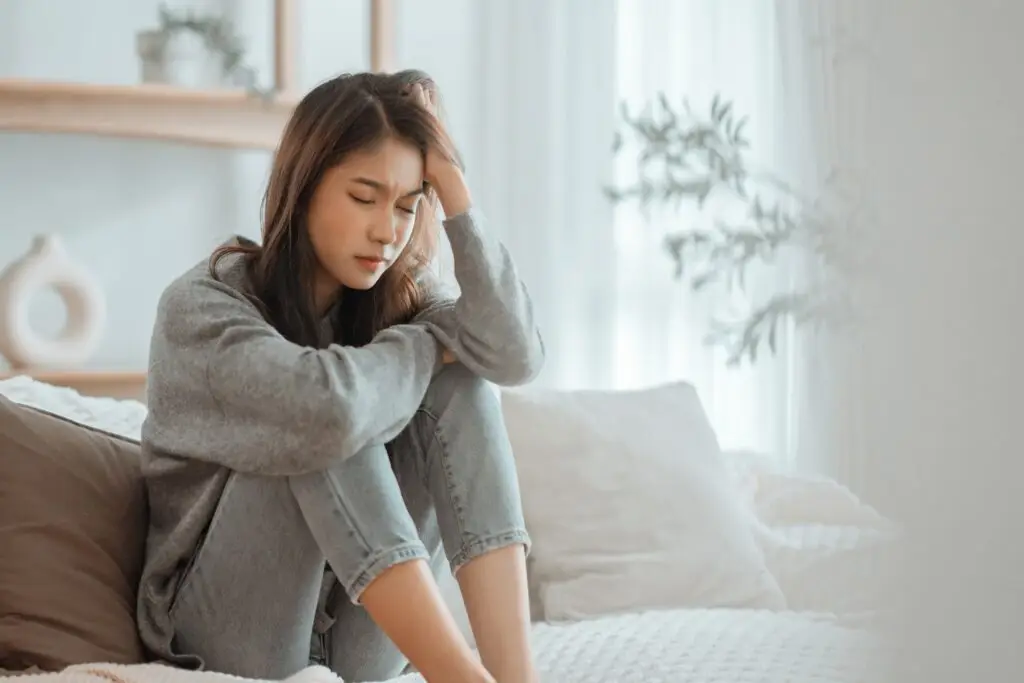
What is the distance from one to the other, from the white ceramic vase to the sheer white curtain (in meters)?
0.99

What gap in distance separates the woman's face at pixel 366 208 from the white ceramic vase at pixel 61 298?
1039 millimetres

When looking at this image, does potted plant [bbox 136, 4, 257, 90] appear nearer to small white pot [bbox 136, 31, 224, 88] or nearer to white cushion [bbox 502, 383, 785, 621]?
small white pot [bbox 136, 31, 224, 88]

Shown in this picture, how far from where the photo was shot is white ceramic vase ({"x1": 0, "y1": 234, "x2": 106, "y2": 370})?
7.27 feet

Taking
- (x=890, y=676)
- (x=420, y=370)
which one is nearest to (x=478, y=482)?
(x=420, y=370)

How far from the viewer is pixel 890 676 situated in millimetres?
239

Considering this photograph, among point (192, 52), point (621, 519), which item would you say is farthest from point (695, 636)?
point (192, 52)

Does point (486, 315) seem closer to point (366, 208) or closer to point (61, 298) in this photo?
point (366, 208)

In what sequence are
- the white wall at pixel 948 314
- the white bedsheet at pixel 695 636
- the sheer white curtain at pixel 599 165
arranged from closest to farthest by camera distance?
the white wall at pixel 948 314 < the white bedsheet at pixel 695 636 < the sheer white curtain at pixel 599 165

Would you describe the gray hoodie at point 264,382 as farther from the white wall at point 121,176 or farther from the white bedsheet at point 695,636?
the white wall at point 121,176

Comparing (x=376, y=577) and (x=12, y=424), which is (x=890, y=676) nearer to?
(x=376, y=577)

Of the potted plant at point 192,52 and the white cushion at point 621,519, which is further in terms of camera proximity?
the potted plant at point 192,52

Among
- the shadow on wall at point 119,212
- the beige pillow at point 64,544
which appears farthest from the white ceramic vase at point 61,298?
the beige pillow at point 64,544

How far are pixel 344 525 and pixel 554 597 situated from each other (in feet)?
2.10

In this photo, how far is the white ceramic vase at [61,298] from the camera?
2215 millimetres
